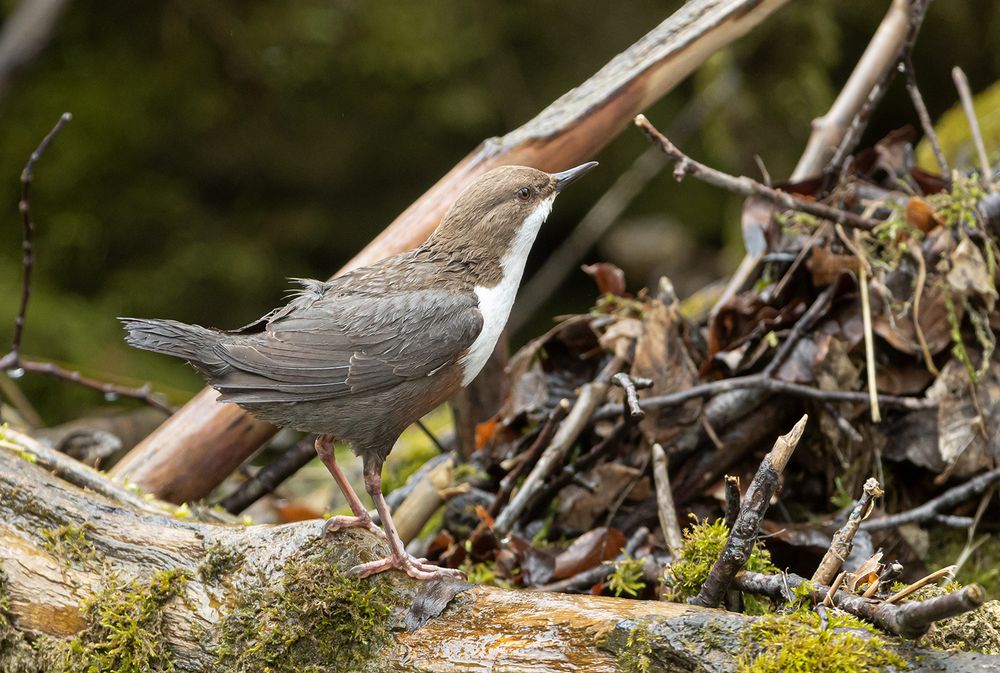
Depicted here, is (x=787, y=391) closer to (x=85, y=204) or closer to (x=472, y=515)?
(x=472, y=515)

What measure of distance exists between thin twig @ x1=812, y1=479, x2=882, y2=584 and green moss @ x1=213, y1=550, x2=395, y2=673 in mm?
1112

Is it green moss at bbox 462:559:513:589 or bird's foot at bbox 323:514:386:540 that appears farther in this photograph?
green moss at bbox 462:559:513:589

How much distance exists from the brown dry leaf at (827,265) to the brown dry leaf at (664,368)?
0.54 m

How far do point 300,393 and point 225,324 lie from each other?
4.49 m

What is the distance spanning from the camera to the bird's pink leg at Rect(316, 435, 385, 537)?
2.76 meters

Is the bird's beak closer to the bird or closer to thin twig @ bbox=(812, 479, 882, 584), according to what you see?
the bird

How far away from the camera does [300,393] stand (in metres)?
2.86

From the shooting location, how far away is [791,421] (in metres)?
3.68

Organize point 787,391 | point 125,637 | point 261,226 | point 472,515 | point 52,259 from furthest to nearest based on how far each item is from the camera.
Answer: point 261,226 → point 52,259 → point 472,515 → point 787,391 → point 125,637

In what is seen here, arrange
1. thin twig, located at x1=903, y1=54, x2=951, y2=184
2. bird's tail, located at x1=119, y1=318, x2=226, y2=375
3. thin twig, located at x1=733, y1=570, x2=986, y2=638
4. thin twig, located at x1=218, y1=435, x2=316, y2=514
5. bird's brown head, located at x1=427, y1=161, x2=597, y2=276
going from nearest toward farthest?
thin twig, located at x1=733, y1=570, x2=986, y2=638 → bird's tail, located at x1=119, y1=318, x2=226, y2=375 → bird's brown head, located at x1=427, y1=161, x2=597, y2=276 → thin twig, located at x1=903, y1=54, x2=951, y2=184 → thin twig, located at x1=218, y1=435, x2=316, y2=514

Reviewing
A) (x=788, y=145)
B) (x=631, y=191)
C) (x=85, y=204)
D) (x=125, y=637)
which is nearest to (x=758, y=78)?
(x=788, y=145)

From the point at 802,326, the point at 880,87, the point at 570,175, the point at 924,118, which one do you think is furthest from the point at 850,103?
the point at 570,175

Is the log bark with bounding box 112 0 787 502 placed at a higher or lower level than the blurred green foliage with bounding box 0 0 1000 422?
lower

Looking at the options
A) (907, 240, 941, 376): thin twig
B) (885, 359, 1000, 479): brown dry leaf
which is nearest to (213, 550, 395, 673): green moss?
(885, 359, 1000, 479): brown dry leaf
